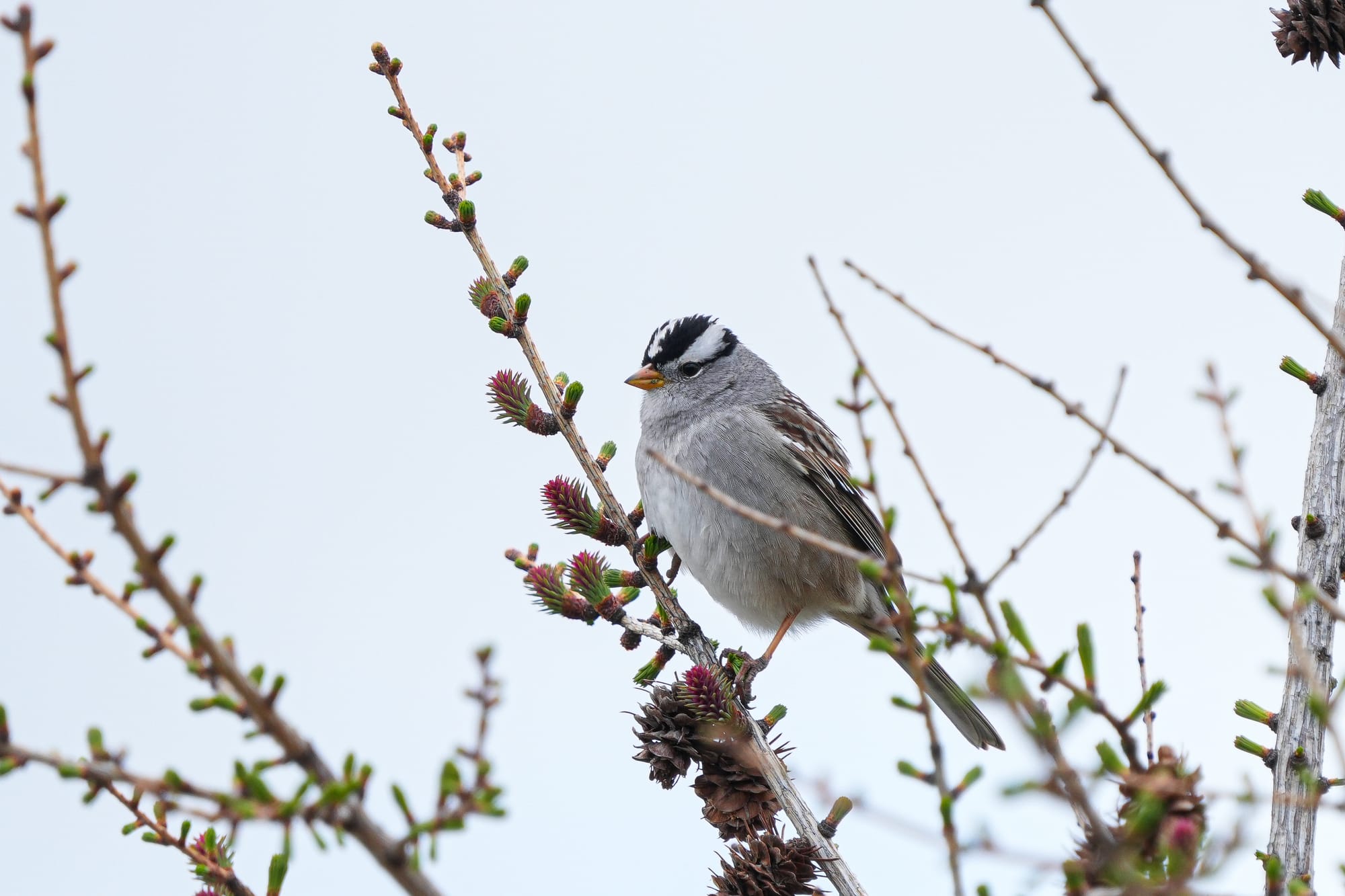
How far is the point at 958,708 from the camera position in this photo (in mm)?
5969

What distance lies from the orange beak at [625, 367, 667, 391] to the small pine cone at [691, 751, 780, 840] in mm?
2867

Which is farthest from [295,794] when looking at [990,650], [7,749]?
[990,650]

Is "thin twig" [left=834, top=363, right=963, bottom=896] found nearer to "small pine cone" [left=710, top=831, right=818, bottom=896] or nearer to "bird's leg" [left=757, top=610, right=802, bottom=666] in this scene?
"small pine cone" [left=710, top=831, right=818, bottom=896]

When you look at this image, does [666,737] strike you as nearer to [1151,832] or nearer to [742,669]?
[742,669]

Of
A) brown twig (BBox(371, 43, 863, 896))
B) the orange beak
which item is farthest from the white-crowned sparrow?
brown twig (BBox(371, 43, 863, 896))

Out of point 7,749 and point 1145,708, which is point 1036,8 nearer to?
point 1145,708

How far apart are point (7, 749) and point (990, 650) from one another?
→ 134cm

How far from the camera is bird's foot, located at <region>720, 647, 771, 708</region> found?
412 cm

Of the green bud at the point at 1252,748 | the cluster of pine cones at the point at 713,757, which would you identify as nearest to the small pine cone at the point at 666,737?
the cluster of pine cones at the point at 713,757

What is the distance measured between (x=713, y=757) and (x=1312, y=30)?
2.67 metres

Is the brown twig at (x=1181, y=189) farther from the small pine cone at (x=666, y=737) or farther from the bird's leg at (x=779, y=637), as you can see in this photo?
the bird's leg at (x=779, y=637)

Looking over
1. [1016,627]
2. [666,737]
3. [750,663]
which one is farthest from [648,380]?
[1016,627]

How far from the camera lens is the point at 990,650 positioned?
186 centimetres

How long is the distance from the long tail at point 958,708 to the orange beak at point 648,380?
1454mm
